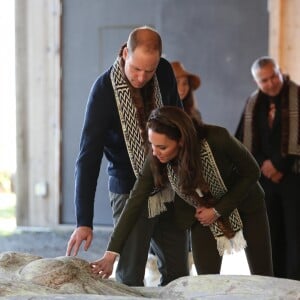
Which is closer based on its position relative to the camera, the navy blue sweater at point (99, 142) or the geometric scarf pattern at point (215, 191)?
the geometric scarf pattern at point (215, 191)

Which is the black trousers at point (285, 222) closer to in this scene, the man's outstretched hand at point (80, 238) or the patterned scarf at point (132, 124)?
the patterned scarf at point (132, 124)

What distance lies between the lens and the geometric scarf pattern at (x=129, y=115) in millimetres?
2537

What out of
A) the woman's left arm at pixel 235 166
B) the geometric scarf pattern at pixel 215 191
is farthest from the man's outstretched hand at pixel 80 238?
the woman's left arm at pixel 235 166

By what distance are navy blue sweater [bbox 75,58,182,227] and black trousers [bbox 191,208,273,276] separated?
318mm

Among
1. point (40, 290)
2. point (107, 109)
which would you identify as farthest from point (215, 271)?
point (40, 290)

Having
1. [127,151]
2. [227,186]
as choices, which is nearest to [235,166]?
[227,186]

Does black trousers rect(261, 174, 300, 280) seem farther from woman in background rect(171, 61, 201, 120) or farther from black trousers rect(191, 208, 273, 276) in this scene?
black trousers rect(191, 208, 273, 276)

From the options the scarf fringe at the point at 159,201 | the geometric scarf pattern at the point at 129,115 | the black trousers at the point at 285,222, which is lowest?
the black trousers at the point at 285,222

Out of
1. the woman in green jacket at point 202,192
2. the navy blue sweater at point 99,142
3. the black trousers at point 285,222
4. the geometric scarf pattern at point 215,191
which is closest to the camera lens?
the woman in green jacket at point 202,192

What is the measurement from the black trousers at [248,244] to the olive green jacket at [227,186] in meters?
0.04

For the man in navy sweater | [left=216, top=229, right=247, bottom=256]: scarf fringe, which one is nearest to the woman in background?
the man in navy sweater

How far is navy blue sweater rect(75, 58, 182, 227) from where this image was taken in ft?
8.39

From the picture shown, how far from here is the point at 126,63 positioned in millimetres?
2482

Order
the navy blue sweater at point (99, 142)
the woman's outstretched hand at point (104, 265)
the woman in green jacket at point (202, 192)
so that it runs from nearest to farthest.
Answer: the woman's outstretched hand at point (104, 265) → the woman in green jacket at point (202, 192) → the navy blue sweater at point (99, 142)
